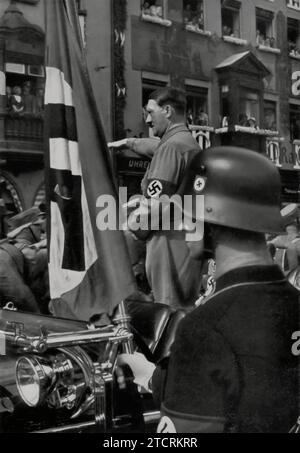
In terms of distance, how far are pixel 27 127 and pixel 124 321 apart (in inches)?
27.3

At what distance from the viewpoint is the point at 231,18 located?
76.0 inches

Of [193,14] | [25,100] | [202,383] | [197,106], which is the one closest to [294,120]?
[197,106]

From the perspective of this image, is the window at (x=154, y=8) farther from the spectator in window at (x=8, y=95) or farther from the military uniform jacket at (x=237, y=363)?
the military uniform jacket at (x=237, y=363)

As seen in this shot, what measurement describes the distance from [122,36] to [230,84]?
1.10 feet

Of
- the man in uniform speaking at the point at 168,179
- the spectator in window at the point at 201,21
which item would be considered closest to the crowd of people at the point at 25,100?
the man in uniform speaking at the point at 168,179

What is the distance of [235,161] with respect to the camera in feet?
3.98

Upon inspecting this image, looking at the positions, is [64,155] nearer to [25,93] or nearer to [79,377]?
[25,93]

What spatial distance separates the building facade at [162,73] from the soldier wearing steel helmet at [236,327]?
60 cm

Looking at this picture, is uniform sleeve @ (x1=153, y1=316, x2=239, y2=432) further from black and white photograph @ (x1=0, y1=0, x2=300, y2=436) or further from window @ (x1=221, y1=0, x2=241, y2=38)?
window @ (x1=221, y1=0, x2=241, y2=38)

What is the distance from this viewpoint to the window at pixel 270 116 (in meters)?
1.96

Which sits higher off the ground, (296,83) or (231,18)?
(231,18)
